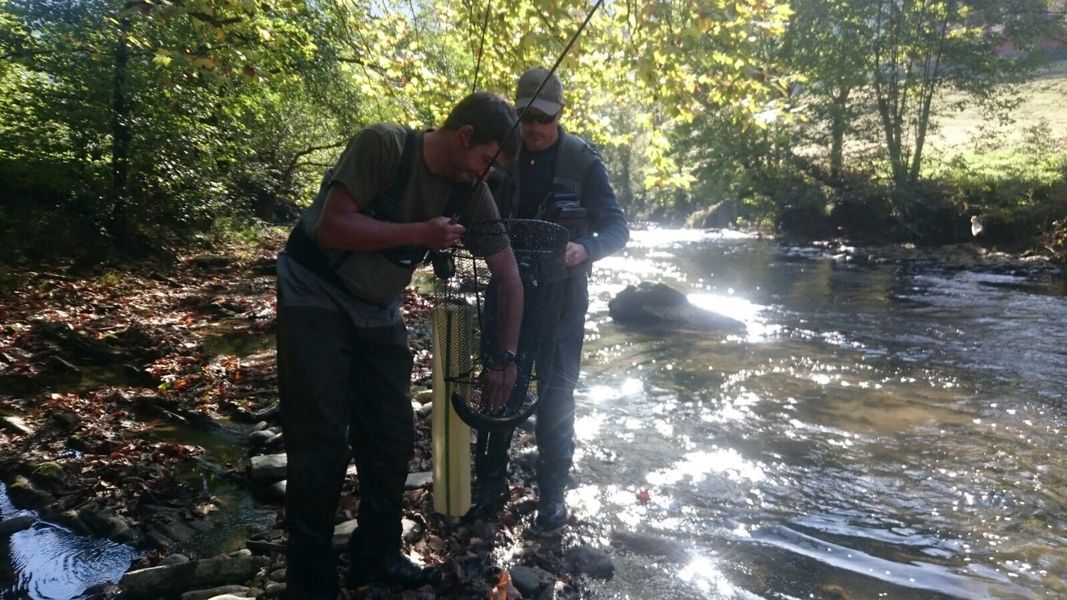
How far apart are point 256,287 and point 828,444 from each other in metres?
9.29

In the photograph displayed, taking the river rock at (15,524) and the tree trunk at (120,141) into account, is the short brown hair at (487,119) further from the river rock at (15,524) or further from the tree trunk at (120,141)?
the tree trunk at (120,141)

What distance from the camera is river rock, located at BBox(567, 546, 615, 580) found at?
372 cm

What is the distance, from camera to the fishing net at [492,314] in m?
3.28

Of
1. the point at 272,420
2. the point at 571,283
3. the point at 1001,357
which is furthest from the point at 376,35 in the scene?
the point at 1001,357

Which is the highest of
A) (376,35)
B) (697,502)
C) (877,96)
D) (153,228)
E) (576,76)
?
(877,96)

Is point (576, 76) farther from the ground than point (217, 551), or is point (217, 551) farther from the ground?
point (576, 76)

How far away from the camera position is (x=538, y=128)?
389 centimetres

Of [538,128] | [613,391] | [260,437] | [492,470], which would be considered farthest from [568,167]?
[613,391]

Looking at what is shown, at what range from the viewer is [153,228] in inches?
474

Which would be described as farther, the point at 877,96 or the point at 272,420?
the point at 877,96

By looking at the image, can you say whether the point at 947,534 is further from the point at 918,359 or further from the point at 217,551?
the point at 918,359

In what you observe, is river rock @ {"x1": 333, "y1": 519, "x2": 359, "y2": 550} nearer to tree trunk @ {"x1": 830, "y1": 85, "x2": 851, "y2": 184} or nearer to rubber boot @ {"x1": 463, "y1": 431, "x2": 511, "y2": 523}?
rubber boot @ {"x1": 463, "y1": 431, "x2": 511, "y2": 523}

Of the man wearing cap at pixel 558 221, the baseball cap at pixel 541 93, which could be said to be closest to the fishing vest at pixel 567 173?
the man wearing cap at pixel 558 221

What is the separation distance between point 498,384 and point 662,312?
9168 millimetres
